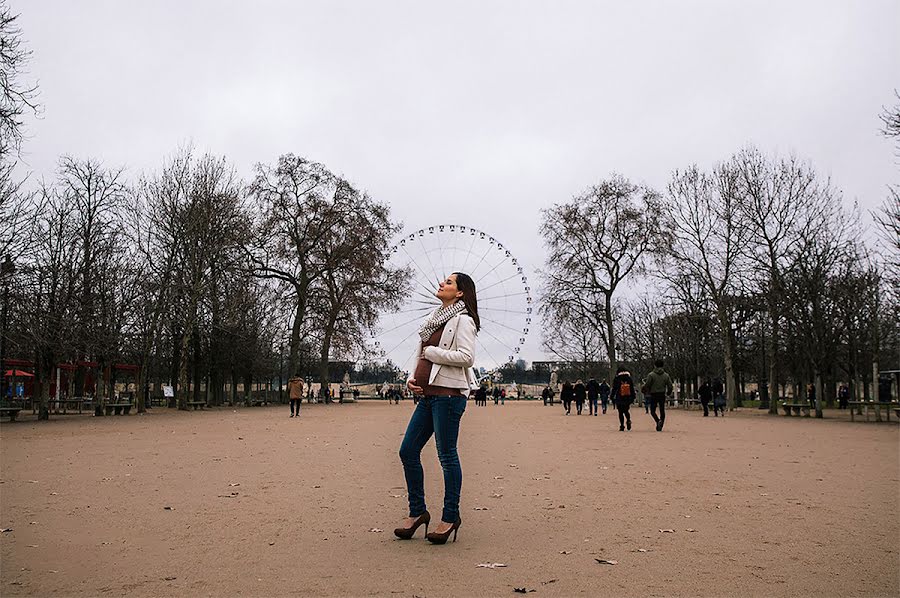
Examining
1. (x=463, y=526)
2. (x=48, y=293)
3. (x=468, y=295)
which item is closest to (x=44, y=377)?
(x=48, y=293)

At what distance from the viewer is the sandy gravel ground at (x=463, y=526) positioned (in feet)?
15.9

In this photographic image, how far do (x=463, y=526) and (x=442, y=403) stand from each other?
1271mm

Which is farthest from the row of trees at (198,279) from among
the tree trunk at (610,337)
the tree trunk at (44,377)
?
the tree trunk at (610,337)

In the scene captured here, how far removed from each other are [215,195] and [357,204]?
66.3ft

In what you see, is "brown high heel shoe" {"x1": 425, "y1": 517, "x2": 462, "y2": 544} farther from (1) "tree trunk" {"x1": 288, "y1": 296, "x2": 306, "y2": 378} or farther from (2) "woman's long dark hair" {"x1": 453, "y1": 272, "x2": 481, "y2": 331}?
(1) "tree trunk" {"x1": 288, "y1": 296, "x2": 306, "y2": 378}

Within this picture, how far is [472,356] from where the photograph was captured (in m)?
6.19

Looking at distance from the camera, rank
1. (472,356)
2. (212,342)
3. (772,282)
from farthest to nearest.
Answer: (212,342)
(772,282)
(472,356)

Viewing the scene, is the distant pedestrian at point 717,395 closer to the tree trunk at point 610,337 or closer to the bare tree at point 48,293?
the tree trunk at point 610,337

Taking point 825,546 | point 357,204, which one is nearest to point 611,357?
point 357,204

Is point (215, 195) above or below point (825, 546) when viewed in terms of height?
above

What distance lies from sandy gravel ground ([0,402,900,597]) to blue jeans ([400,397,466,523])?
1.09 feet

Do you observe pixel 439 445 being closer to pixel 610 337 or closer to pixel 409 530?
pixel 409 530

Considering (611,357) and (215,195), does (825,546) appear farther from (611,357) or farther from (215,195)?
(611,357)

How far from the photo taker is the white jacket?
6.10m
